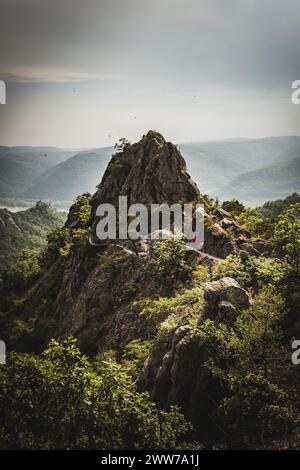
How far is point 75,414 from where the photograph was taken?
1324 cm

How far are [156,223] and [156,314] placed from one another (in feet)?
38.8

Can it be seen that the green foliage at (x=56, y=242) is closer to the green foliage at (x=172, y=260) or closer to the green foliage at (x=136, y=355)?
the green foliage at (x=172, y=260)

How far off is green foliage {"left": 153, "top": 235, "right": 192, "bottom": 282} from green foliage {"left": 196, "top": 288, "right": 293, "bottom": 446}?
10043mm

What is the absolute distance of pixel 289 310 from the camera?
52.2ft

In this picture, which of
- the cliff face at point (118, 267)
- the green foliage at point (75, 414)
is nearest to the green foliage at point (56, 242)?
the cliff face at point (118, 267)

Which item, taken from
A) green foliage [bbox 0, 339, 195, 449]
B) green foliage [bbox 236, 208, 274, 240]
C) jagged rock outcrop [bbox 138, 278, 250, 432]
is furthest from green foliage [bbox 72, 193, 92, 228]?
green foliage [bbox 0, 339, 195, 449]

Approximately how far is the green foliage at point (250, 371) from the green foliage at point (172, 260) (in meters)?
10.0

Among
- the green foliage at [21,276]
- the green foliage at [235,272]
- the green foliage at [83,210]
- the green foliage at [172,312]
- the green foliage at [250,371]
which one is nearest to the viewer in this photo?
the green foliage at [250,371]

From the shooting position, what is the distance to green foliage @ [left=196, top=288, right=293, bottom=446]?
13386 mm

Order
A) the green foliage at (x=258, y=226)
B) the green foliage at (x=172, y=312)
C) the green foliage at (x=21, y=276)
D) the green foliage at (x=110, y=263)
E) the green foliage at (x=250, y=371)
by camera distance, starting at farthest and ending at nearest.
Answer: the green foliage at (x=21, y=276) → the green foliage at (x=258, y=226) → the green foliage at (x=110, y=263) → the green foliage at (x=172, y=312) → the green foliage at (x=250, y=371)

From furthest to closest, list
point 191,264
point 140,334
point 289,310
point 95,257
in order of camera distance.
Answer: point 95,257, point 191,264, point 140,334, point 289,310

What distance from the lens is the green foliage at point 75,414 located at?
13.0m
